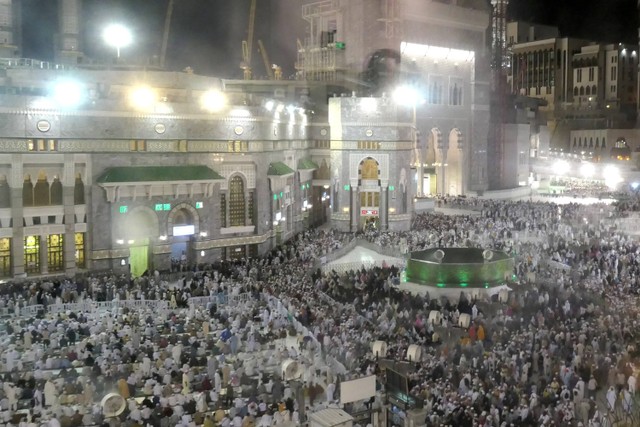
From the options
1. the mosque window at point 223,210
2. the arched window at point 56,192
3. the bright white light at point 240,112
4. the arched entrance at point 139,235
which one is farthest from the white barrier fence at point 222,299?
the bright white light at point 240,112

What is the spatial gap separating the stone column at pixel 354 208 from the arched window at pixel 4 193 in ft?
62.9

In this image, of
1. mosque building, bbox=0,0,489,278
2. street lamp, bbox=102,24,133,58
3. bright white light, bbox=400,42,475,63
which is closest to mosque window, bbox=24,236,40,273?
mosque building, bbox=0,0,489,278

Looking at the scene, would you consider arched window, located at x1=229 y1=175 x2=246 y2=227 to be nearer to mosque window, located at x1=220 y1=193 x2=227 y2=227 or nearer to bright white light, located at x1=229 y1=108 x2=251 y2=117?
mosque window, located at x1=220 y1=193 x2=227 y2=227

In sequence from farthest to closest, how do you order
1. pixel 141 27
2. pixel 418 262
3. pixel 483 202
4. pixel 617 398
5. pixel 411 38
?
pixel 411 38 → pixel 483 202 → pixel 141 27 → pixel 418 262 → pixel 617 398

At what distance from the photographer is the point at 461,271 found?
25.4 metres

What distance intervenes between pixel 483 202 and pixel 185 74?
2093 centimetres

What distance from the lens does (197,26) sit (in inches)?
1841

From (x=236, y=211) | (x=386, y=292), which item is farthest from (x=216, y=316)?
(x=236, y=211)

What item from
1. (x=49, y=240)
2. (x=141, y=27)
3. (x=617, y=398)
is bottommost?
(x=617, y=398)

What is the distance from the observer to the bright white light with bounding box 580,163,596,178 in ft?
212

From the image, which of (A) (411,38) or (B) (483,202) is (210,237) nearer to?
(B) (483,202)

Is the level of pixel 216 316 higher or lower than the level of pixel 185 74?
lower

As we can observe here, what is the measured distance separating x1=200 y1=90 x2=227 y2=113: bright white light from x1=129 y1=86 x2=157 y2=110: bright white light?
7.98 ft

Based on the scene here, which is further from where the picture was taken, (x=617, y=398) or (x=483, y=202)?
(x=483, y=202)
